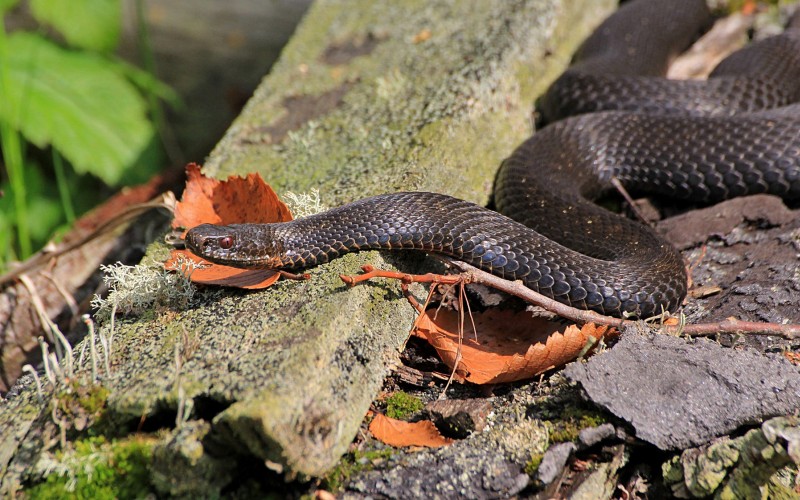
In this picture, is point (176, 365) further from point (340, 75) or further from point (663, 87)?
point (663, 87)

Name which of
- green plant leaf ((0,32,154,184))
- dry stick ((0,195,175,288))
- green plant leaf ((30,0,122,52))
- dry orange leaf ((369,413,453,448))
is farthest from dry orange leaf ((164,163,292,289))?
green plant leaf ((30,0,122,52))

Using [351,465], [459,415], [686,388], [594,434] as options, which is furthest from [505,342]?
[351,465]

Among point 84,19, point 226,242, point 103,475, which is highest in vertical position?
point 84,19

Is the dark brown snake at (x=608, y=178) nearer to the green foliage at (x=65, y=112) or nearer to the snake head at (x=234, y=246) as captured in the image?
the snake head at (x=234, y=246)

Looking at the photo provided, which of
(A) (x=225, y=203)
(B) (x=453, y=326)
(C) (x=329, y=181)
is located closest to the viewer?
(B) (x=453, y=326)

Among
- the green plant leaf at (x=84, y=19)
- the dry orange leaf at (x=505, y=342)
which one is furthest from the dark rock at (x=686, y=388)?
the green plant leaf at (x=84, y=19)

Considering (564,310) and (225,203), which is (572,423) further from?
(225,203)
